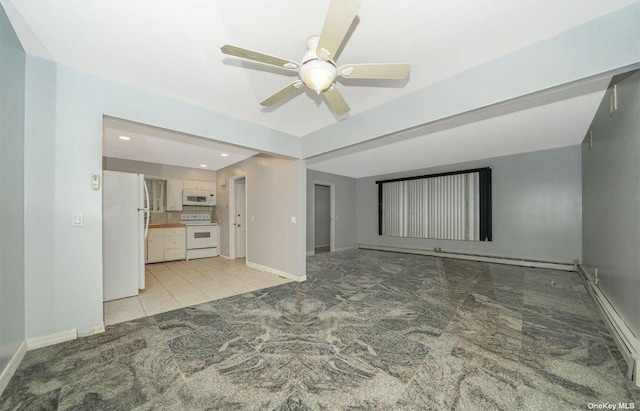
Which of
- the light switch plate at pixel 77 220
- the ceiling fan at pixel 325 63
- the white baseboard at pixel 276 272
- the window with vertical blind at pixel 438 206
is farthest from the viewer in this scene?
the window with vertical blind at pixel 438 206

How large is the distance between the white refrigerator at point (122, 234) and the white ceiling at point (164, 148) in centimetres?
81

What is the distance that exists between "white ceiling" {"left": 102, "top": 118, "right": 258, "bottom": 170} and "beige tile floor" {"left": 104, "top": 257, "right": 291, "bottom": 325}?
2.16 metres

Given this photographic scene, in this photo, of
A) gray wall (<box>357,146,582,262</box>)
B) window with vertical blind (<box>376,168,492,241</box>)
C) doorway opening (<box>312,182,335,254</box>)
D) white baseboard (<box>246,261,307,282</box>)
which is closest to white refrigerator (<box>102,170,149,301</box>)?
white baseboard (<box>246,261,307,282</box>)

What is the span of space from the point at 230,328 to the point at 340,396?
1.37 metres

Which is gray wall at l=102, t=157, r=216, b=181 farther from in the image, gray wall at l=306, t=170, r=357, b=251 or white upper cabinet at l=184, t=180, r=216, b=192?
gray wall at l=306, t=170, r=357, b=251

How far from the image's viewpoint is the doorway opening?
7.59 meters

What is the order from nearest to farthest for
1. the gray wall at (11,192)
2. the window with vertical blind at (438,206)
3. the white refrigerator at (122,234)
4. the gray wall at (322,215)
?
1. the gray wall at (11,192)
2. the white refrigerator at (122,234)
3. the window with vertical blind at (438,206)
4. the gray wall at (322,215)

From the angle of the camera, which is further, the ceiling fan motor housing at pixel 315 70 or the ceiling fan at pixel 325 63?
the ceiling fan motor housing at pixel 315 70

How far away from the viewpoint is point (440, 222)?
6410mm

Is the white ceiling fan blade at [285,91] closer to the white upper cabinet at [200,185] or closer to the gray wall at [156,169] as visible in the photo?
the white upper cabinet at [200,185]

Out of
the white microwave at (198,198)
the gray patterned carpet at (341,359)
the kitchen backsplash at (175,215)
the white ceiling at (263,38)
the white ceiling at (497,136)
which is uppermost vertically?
the white ceiling at (263,38)

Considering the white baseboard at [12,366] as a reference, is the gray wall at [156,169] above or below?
above

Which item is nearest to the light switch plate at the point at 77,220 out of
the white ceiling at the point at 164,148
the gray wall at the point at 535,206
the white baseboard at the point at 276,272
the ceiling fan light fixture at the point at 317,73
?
the white ceiling at the point at 164,148

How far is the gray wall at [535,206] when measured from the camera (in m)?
4.75
